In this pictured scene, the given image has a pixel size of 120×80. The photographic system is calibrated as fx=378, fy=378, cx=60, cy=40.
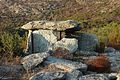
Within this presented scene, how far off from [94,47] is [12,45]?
5311 millimetres

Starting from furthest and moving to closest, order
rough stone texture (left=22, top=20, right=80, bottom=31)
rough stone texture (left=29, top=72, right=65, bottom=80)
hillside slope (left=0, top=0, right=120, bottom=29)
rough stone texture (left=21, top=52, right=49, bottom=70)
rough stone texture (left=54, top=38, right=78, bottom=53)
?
1. hillside slope (left=0, top=0, right=120, bottom=29)
2. rough stone texture (left=22, top=20, right=80, bottom=31)
3. rough stone texture (left=54, top=38, right=78, bottom=53)
4. rough stone texture (left=21, top=52, right=49, bottom=70)
5. rough stone texture (left=29, top=72, right=65, bottom=80)

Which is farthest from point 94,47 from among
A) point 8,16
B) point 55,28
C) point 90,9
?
point 90,9

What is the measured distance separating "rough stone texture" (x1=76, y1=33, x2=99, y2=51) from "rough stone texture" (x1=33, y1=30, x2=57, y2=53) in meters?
1.56

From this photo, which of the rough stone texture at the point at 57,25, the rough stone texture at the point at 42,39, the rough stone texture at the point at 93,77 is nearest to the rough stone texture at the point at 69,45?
the rough stone texture at the point at 57,25

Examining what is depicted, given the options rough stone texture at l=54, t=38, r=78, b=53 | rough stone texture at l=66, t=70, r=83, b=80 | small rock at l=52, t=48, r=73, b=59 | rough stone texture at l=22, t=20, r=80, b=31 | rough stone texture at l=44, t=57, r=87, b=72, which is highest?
rough stone texture at l=22, t=20, r=80, b=31

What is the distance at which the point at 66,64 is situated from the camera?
46.7ft

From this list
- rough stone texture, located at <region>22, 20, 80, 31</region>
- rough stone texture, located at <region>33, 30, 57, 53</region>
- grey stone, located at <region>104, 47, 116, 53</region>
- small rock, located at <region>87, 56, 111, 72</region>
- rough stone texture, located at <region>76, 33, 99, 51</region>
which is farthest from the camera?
rough stone texture, located at <region>76, 33, 99, 51</region>

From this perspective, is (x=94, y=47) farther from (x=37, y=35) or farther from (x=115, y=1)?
(x=115, y=1)

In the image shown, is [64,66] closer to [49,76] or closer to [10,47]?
[49,76]

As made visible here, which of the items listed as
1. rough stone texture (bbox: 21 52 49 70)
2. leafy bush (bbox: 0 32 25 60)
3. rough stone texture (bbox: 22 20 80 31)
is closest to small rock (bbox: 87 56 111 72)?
rough stone texture (bbox: 21 52 49 70)

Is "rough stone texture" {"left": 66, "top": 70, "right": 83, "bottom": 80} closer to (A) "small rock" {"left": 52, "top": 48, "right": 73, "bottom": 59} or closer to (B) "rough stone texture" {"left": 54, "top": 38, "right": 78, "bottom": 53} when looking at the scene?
(A) "small rock" {"left": 52, "top": 48, "right": 73, "bottom": 59}

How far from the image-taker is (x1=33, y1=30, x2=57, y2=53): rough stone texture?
19.9m

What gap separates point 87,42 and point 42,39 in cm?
249

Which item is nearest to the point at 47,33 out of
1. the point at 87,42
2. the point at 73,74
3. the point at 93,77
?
the point at 87,42
